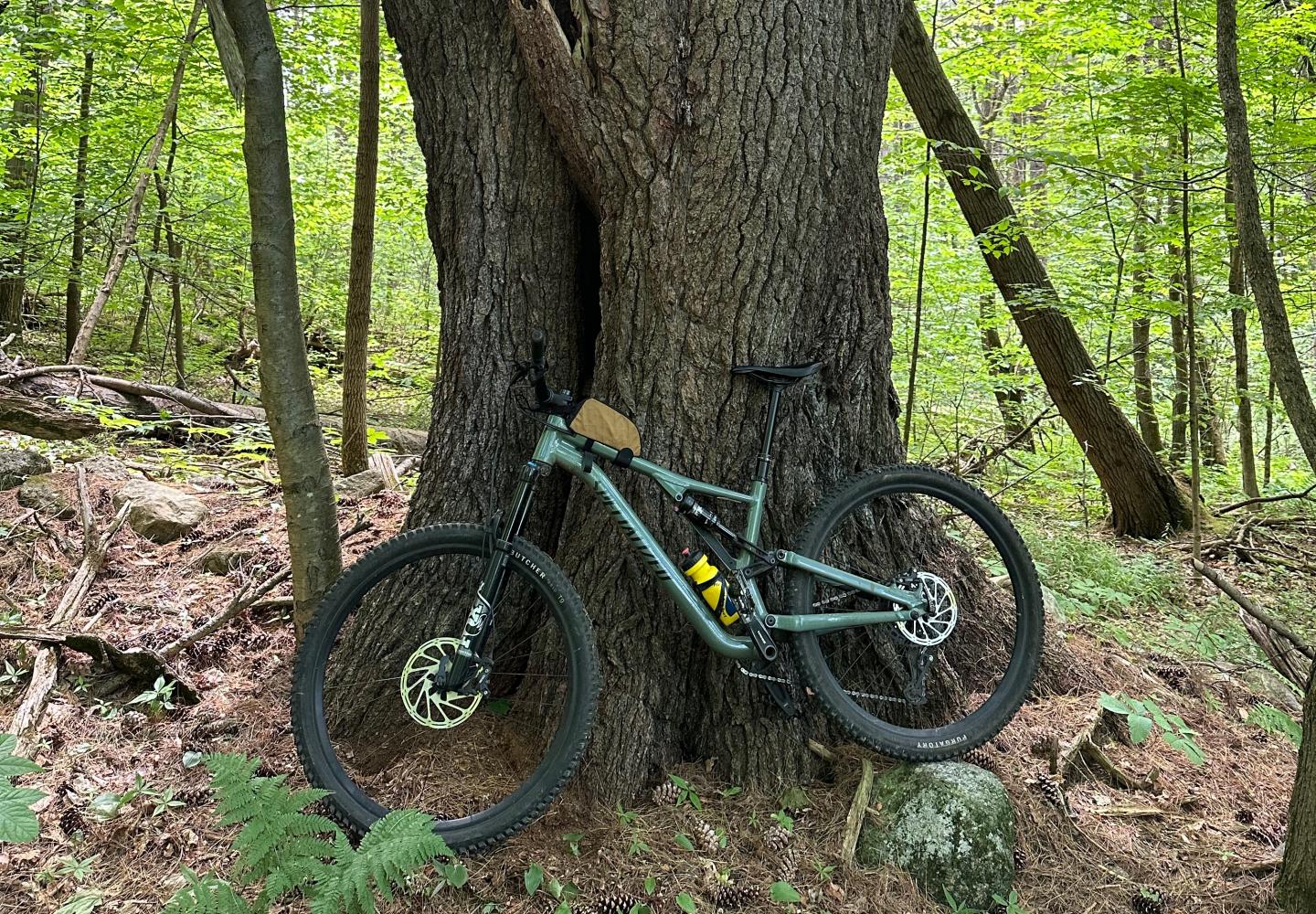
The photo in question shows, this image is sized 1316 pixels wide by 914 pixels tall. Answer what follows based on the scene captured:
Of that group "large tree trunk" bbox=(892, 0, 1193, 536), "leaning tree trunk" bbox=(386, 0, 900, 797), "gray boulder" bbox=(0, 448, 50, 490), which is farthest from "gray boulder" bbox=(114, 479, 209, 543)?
"large tree trunk" bbox=(892, 0, 1193, 536)

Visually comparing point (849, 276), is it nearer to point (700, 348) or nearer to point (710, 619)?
point (700, 348)

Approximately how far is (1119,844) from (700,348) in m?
2.01

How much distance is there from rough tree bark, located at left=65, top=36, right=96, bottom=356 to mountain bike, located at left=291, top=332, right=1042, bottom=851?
7052 millimetres

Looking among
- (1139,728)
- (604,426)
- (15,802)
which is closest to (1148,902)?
(1139,728)

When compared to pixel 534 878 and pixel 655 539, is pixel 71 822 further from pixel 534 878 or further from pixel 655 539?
pixel 655 539

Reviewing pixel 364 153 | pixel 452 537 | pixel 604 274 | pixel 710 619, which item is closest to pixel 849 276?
pixel 604 274

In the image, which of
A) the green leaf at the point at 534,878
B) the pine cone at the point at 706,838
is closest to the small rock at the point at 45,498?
the green leaf at the point at 534,878

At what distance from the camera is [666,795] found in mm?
2420

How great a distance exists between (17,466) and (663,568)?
4429 mm

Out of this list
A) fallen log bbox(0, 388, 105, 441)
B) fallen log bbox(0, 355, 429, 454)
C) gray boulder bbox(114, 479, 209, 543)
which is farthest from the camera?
fallen log bbox(0, 355, 429, 454)

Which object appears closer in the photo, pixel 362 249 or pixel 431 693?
pixel 431 693

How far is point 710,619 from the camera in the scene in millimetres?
2434

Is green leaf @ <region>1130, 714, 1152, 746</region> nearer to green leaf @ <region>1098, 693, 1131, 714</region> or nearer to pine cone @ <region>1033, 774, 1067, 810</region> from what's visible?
green leaf @ <region>1098, 693, 1131, 714</region>

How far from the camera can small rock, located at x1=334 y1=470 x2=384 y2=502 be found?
498cm
